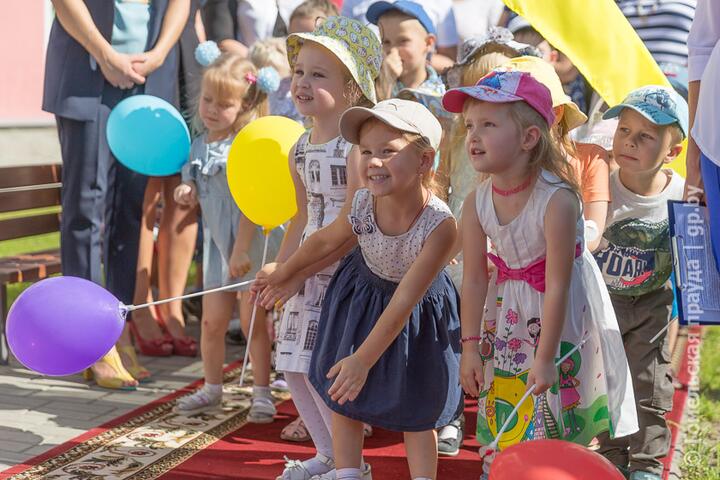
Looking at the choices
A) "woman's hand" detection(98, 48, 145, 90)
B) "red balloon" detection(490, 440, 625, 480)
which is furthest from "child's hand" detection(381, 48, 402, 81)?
"red balloon" detection(490, 440, 625, 480)

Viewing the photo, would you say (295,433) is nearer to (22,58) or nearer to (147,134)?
(147,134)

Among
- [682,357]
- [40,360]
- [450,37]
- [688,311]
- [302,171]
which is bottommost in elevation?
[682,357]

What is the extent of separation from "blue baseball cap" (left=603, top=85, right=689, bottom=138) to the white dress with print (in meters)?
1.04

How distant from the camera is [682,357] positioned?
6645mm

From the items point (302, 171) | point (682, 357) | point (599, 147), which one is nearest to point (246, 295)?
point (302, 171)

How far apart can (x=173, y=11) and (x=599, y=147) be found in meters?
2.69

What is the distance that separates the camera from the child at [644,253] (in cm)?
395

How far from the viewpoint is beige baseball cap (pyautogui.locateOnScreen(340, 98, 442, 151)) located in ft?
11.3

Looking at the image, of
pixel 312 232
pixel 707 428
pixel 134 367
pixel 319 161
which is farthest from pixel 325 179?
pixel 707 428

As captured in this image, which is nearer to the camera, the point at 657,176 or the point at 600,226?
the point at 600,226

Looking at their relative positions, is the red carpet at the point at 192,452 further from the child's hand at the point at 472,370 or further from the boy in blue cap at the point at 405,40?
the boy in blue cap at the point at 405,40

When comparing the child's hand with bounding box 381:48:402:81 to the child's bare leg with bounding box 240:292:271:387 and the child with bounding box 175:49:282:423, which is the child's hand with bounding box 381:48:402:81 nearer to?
the child with bounding box 175:49:282:423

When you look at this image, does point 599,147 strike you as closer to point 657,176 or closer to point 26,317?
point 657,176

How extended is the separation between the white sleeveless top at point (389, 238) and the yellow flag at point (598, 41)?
3.83ft
